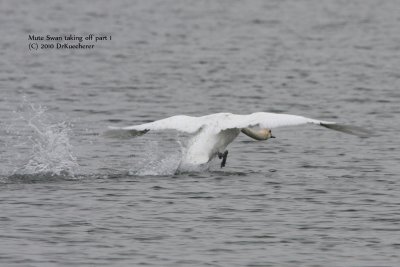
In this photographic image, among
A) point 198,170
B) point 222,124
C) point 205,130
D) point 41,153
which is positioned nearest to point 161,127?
point 205,130

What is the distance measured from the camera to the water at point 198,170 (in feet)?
43.9

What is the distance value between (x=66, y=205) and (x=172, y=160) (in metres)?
3.42

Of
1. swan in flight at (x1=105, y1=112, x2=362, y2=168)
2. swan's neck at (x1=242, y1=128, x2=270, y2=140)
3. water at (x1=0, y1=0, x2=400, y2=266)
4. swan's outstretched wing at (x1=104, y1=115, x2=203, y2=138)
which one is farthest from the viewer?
swan's neck at (x1=242, y1=128, x2=270, y2=140)

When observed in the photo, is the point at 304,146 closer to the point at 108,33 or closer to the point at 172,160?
the point at 172,160

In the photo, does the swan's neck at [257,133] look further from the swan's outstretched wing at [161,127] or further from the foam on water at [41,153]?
the foam on water at [41,153]

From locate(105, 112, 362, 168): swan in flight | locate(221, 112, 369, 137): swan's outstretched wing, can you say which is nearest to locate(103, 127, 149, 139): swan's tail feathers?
locate(105, 112, 362, 168): swan in flight

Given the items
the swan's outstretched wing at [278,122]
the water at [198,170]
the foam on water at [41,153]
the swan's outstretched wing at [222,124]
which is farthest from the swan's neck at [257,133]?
the foam on water at [41,153]

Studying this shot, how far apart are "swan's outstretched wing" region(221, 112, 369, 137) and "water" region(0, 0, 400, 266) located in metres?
0.83

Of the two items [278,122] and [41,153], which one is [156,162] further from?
[278,122]

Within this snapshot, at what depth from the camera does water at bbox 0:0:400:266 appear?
13.4 m

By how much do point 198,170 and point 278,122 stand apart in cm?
184

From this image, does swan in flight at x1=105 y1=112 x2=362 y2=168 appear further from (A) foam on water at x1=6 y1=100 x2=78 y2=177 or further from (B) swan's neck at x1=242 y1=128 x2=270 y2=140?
(A) foam on water at x1=6 y1=100 x2=78 y2=177

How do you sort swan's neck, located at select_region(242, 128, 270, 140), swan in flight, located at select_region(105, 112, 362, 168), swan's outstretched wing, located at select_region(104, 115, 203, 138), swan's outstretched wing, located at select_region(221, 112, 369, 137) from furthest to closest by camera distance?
swan's neck, located at select_region(242, 128, 270, 140), swan's outstretched wing, located at select_region(104, 115, 203, 138), swan in flight, located at select_region(105, 112, 362, 168), swan's outstretched wing, located at select_region(221, 112, 369, 137)

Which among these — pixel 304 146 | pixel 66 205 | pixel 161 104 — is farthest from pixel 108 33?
pixel 66 205
